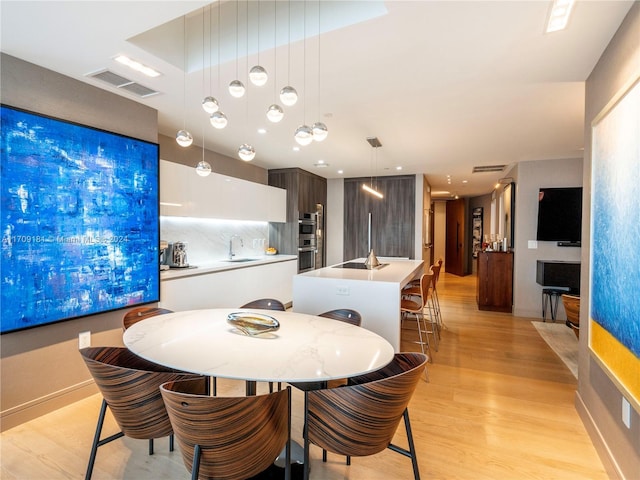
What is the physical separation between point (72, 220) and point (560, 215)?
617 cm

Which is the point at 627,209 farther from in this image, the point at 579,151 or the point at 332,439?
the point at 579,151

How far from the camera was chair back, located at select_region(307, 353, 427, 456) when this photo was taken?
1389mm

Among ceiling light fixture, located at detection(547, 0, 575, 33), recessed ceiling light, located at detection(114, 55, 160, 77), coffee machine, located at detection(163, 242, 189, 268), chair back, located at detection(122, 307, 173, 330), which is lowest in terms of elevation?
chair back, located at detection(122, 307, 173, 330)

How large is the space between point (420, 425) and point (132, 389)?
188 centimetres

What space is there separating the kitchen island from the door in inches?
323

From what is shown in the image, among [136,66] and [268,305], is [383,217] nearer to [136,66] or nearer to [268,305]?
[268,305]

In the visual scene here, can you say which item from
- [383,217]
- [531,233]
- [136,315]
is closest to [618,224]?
[136,315]

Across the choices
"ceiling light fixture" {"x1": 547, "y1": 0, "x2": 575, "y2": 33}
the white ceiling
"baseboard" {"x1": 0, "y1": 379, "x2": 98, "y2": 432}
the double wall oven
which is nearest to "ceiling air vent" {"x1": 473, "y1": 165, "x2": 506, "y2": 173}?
the white ceiling

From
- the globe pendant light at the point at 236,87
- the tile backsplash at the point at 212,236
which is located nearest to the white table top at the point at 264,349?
the globe pendant light at the point at 236,87

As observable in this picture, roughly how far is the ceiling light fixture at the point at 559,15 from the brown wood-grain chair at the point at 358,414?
1.93 metres

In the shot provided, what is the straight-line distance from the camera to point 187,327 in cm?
206

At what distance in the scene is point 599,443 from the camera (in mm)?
2031

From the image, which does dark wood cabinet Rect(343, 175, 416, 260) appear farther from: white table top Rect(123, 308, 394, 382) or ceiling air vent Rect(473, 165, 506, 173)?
white table top Rect(123, 308, 394, 382)

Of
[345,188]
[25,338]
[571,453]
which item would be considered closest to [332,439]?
[571,453]
